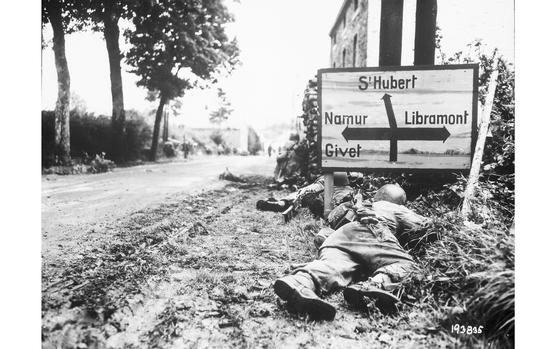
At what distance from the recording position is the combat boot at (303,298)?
210cm

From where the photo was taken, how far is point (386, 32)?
11.7 ft

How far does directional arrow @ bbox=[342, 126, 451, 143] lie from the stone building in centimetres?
72

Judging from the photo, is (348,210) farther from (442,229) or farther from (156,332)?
(156,332)

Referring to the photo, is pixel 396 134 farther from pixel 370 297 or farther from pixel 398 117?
pixel 370 297

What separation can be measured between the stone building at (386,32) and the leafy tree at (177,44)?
5.82 ft

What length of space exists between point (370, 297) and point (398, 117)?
1904 millimetres

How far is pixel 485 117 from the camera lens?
340 centimetres

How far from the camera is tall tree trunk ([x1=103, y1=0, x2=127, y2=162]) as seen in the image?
4.54 meters

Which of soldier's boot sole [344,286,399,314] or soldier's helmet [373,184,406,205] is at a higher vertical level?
soldier's helmet [373,184,406,205]

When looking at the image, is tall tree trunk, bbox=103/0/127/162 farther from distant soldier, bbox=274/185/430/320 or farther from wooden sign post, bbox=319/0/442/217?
distant soldier, bbox=274/185/430/320

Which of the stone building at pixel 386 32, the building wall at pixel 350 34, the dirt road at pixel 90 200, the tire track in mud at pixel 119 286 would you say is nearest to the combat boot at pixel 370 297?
the tire track in mud at pixel 119 286

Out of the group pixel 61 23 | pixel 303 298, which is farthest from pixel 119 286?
pixel 61 23

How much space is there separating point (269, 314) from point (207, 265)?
92cm

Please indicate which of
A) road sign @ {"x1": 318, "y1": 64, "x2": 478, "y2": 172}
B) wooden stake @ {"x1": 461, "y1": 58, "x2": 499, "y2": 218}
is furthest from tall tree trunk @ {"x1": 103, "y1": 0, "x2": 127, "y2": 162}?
wooden stake @ {"x1": 461, "y1": 58, "x2": 499, "y2": 218}
